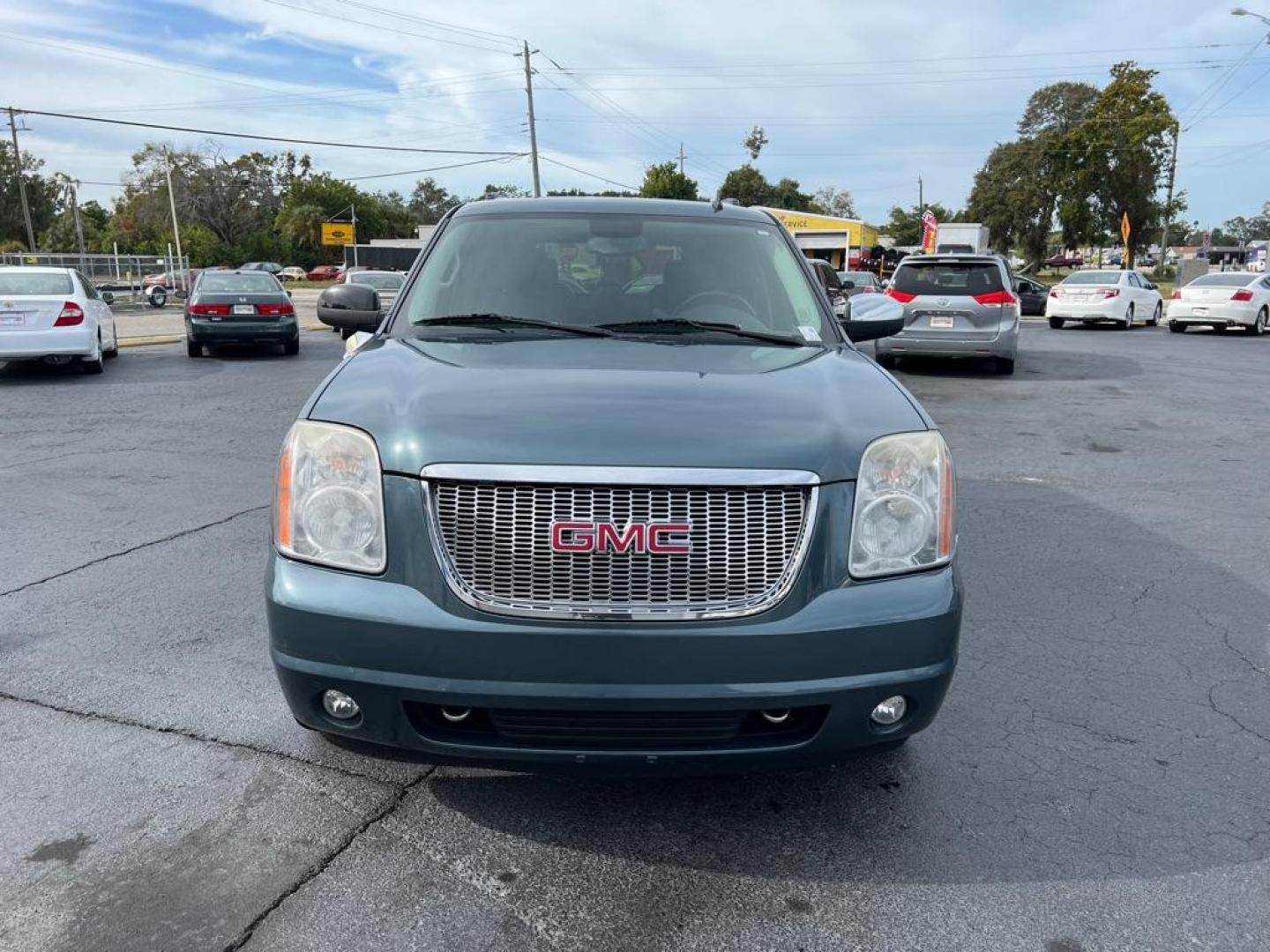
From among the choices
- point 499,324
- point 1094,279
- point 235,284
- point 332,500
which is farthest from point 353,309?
point 1094,279

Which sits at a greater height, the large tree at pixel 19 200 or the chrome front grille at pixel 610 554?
the large tree at pixel 19 200

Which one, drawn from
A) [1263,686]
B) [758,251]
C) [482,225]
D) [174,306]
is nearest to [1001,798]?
[1263,686]

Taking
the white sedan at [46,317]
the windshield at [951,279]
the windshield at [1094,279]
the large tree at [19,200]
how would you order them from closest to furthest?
the white sedan at [46,317] < the windshield at [951,279] < the windshield at [1094,279] < the large tree at [19,200]

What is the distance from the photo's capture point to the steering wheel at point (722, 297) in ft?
12.3

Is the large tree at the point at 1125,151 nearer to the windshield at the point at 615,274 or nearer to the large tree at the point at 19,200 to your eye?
the windshield at the point at 615,274

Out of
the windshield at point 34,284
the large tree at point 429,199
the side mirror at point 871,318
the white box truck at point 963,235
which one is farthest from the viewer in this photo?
the large tree at point 429,199

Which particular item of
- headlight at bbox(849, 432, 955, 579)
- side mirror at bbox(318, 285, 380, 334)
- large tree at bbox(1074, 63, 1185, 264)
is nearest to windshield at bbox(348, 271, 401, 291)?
side mirror at bbox(318, 285, 380, 334)

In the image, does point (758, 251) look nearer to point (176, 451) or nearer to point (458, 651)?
point (458, 651)

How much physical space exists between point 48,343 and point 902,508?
13723 mm

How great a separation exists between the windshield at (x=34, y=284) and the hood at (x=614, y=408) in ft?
40.8

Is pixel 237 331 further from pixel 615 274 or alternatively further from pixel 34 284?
pixel 615 274

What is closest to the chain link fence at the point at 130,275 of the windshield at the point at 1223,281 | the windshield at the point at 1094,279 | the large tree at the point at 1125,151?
the windshield at the point at 1094,279

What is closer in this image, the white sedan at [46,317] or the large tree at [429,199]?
the white sedan at [46,317]

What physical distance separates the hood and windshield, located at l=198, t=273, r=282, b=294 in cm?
1501
